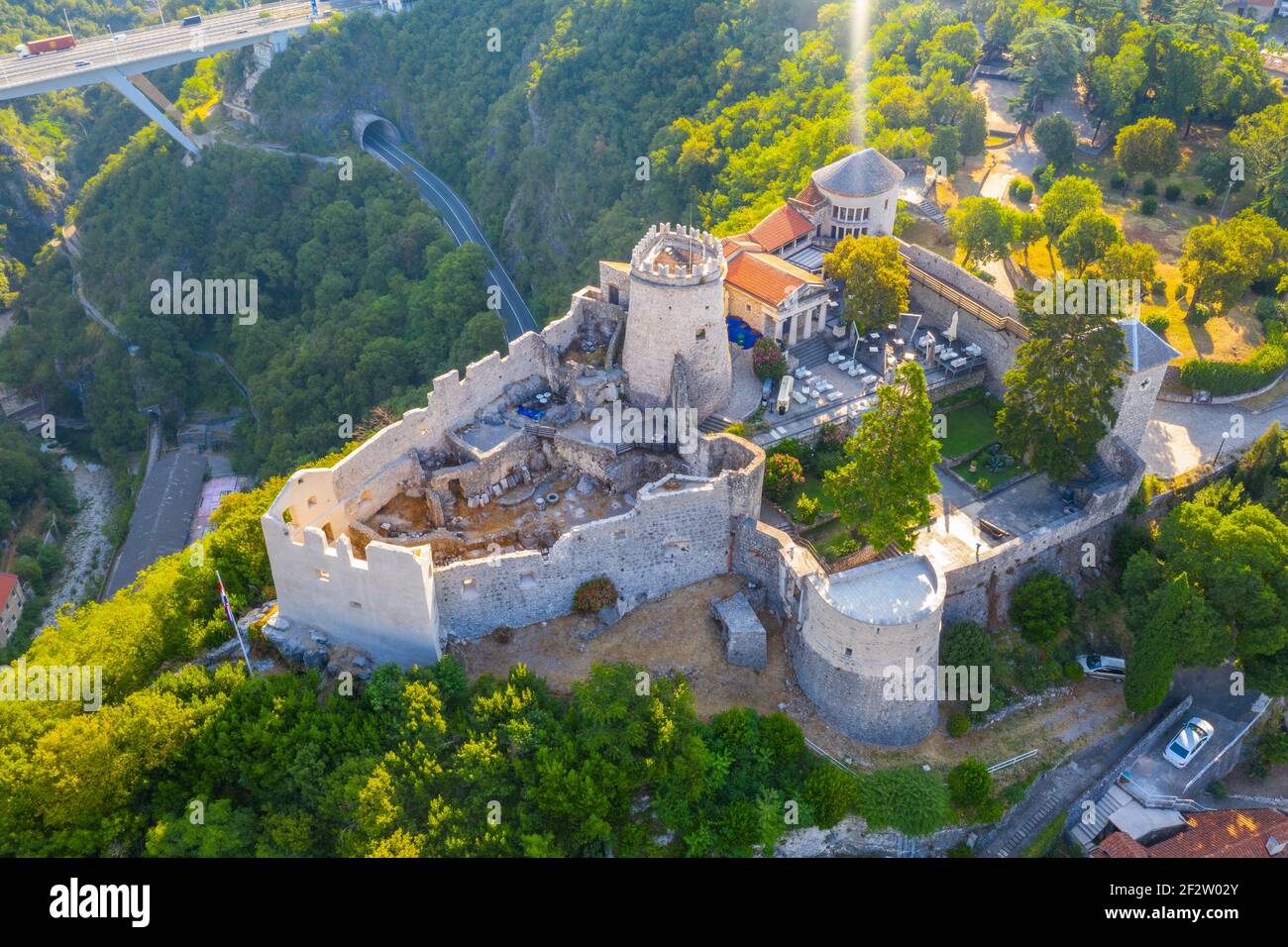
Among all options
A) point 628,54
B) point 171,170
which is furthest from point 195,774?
point 171,170

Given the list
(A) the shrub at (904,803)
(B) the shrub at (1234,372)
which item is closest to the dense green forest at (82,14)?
(B) the shrub at (1234,372)

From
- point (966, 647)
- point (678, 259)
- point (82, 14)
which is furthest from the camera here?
Answer: point (82, 14)

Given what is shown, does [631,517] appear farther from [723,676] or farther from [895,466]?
[895,466]

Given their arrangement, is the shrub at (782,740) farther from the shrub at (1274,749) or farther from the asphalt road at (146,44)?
the asphalt road at (146,44)

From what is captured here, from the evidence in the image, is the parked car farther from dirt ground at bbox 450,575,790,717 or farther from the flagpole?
the flagpole

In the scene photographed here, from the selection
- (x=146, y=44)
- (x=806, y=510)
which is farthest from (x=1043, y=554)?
(x=146, y=44)

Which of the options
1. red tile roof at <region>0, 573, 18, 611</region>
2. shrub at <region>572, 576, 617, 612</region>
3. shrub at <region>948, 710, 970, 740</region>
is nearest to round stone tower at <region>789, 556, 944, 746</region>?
shrub at <region>948, 710, 970, 740</region>
